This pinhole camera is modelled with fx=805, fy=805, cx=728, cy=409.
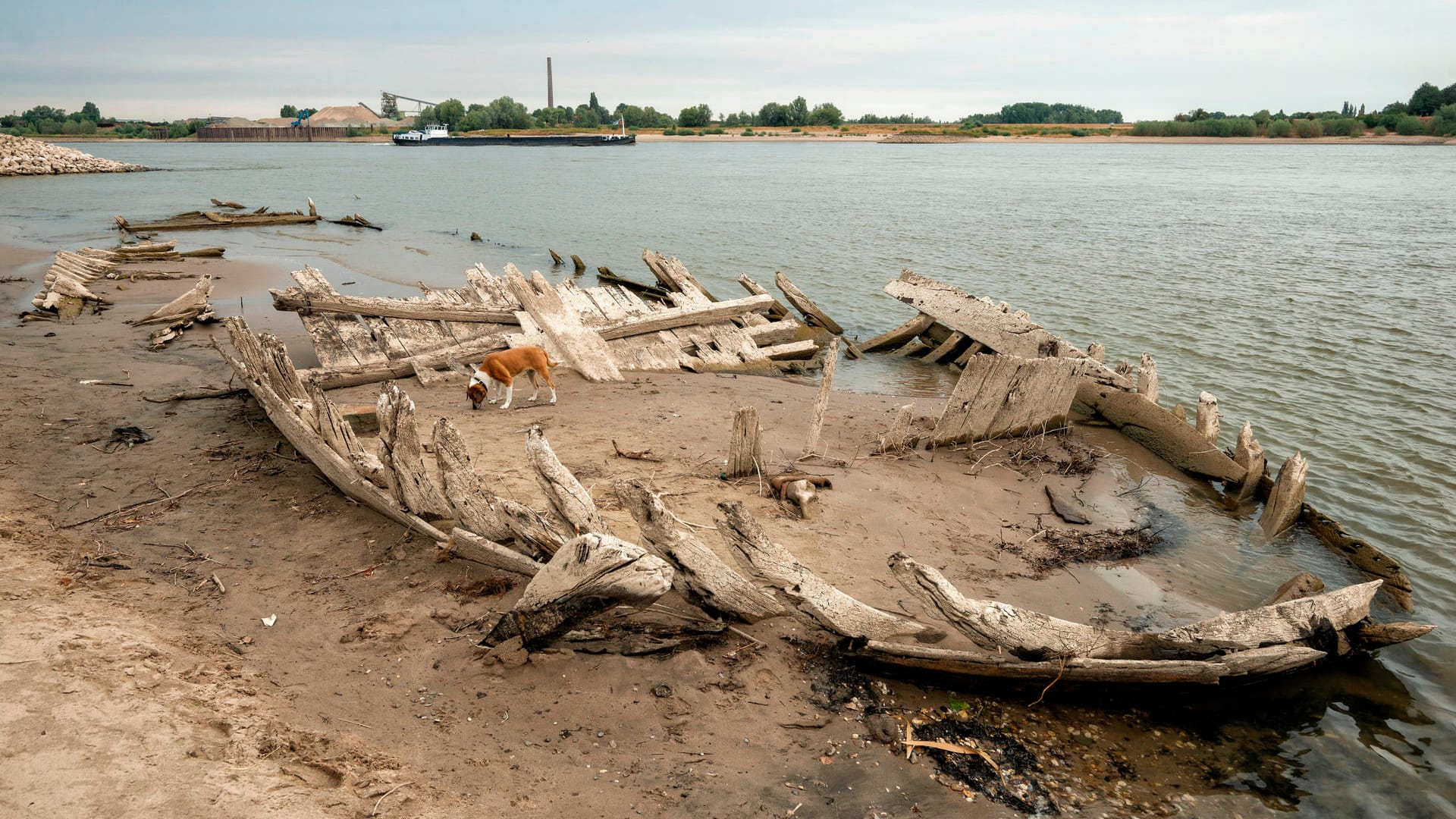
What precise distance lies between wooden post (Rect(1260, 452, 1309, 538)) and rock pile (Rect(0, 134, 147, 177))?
61537 mm

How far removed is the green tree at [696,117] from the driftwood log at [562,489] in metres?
150

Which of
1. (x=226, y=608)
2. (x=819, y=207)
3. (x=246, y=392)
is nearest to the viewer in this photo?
(x=226, y=608)

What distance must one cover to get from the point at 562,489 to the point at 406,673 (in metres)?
1.16

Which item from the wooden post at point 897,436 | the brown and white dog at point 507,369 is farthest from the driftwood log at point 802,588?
the brown and white dog at point 507,369

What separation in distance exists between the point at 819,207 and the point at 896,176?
22.2 metres

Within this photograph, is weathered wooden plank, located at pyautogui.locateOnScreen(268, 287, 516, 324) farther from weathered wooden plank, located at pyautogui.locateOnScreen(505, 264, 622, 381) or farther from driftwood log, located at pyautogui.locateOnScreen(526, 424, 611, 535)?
driftwood log, located at pyautogui.locateOnScreen(526, 424, 611, 535)

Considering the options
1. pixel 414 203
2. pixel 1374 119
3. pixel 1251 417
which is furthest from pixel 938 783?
pixel 1374 119

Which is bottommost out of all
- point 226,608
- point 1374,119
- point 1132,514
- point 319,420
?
point 1132,514

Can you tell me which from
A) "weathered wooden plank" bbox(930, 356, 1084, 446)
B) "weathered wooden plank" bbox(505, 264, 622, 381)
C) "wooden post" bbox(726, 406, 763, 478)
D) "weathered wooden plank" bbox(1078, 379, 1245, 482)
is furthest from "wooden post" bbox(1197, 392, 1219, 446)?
Result: "weathered wooden plank" bbox(505, 264, 622, 381)

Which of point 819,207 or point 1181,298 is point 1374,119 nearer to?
point 819,207

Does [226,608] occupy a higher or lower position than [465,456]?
lower

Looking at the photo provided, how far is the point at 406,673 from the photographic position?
13.0ft

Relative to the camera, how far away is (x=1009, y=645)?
13.4 feet

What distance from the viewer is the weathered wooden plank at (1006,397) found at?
8.12 metres
